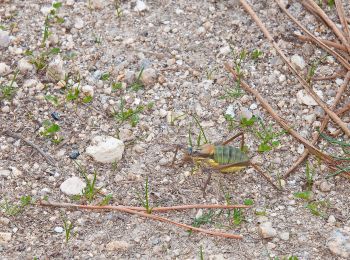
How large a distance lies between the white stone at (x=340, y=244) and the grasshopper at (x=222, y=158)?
50 centimetres

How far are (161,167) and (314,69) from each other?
4.33 feet

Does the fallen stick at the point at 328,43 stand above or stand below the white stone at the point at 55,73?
above

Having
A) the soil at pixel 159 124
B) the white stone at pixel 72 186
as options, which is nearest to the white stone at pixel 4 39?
the soil at pixel 159 124

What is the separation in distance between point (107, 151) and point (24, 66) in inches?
38.2

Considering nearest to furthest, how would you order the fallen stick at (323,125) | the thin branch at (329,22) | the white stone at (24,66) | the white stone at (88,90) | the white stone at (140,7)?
the fallen stick at (323,125) < the white stone at (88,90) < the white stone at (24,66) < the thin branch at (329,22) < the white stone at (140,7)

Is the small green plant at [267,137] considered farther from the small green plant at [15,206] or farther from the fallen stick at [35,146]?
the small green plant at [15,206]

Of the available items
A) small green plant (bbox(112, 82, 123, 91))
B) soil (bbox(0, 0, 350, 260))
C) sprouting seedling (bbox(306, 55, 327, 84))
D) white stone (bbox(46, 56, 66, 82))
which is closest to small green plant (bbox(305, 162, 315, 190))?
soil (bbox(0, 0, 350, 260))

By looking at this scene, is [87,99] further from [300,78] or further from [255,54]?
[300,78]

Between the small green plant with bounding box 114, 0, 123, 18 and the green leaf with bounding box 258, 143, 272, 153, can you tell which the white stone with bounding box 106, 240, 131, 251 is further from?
the small green plant with bounding box 114, 0, 123, 18

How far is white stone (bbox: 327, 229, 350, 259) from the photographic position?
3582 mm

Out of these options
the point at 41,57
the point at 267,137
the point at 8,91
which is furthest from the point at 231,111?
the point at 8,91

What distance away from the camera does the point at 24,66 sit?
4586mm

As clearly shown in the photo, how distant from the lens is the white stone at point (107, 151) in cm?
411

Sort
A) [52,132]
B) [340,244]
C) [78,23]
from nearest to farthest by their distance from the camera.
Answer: [340,244]
[52,132]
[78,23]
